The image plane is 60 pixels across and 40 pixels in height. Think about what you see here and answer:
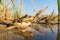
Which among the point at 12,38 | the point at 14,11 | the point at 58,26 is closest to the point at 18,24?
the point at 14,11

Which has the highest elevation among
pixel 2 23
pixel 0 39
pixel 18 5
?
pixel 18 5

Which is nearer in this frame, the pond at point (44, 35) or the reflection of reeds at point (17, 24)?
the pond at point (44, 35)

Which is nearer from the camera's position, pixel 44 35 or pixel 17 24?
pixel 44 35

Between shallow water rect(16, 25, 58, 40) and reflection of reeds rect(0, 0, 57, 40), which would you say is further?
reflection of reeds rect(0, 0, 57, 40)

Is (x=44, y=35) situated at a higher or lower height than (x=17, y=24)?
lower

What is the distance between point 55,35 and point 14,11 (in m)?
0.80

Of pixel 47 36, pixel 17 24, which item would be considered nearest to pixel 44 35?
pixel 47 36

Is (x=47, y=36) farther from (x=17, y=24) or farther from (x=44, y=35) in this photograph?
(x=17, y=24)

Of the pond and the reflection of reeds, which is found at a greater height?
the reflection of reeds

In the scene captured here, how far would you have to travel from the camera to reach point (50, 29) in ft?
11.6

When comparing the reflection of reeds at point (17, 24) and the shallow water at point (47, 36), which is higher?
the reflection of reeds at point (17, 24)

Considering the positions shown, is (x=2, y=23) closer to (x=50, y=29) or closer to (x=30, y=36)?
(x=30, y=36)

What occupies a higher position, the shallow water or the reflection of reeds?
the reflection of reeds

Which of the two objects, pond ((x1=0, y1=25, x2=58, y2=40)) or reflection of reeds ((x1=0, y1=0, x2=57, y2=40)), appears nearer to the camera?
pond ((x1=0, y1=25, x2=58, y2=40))
